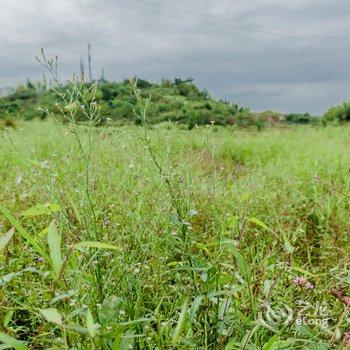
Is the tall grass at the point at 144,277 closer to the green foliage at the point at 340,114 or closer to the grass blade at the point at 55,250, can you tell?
the grass blade at the point at 55,250

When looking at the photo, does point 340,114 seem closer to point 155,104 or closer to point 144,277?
point 155,104

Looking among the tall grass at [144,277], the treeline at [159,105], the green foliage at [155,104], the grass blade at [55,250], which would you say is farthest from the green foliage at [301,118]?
the grass blade at [55,250]

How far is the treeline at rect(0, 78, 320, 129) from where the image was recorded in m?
16.5

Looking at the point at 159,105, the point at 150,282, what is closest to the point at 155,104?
the point at 159,105

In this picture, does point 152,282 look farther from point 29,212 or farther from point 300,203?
point 300,203

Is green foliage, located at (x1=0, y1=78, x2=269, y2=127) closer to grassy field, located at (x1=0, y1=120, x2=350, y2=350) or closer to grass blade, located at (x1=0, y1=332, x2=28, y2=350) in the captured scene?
grassy field, located at (x1=0, y1=120, x2=350, y2=350)

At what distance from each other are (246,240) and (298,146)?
7152 millimetres

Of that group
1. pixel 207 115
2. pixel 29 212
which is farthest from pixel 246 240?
pixel 207 115

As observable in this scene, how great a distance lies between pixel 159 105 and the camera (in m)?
17.5

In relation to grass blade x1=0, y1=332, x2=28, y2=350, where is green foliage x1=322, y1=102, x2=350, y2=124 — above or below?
below

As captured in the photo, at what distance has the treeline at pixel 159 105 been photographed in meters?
16.5

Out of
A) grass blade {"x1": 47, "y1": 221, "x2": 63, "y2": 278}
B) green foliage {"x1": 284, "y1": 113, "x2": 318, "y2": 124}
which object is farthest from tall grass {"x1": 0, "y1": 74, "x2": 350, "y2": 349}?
green foliage {"x1": 284, "y1": 113, "x2": 318, "y2": 124}

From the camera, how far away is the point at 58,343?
161cm

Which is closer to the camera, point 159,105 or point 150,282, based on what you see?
point 150,282
